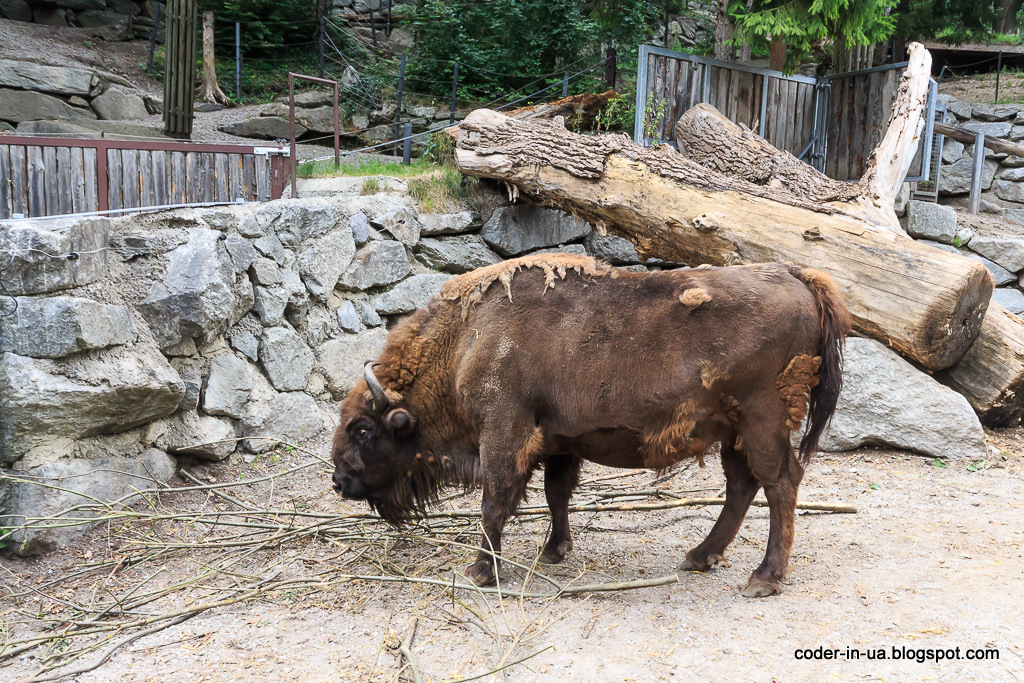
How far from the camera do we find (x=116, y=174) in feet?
22.6

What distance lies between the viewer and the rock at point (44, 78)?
1379 centimetres

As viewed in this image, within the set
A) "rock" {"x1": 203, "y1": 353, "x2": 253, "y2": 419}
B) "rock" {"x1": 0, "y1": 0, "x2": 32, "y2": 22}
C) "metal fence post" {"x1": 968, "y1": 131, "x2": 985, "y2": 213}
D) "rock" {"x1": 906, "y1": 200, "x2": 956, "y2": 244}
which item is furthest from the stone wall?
"metal fence post" {"x1": 968, "y1": 131, "x2": 985, "y2": 213}

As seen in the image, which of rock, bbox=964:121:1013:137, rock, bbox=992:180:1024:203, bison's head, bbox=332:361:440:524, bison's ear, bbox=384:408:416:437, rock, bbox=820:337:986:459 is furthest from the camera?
rock, bbox=964:121:1013:137

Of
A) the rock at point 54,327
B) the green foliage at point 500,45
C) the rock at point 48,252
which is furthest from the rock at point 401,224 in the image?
the green foliage at point 500,45

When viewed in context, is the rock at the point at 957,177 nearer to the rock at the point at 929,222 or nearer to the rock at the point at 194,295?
the rock at the point at 929,222


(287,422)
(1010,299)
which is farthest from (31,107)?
(1010,299)

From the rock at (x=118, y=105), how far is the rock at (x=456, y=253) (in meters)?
8.77

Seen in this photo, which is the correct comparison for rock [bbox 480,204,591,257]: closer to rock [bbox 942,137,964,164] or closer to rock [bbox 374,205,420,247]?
Answer: rock [bbox 374,205,420,247]

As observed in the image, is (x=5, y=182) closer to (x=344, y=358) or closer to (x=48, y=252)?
(x=48, y=252)

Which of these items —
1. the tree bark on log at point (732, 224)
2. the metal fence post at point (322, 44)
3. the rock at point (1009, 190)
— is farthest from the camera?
the metal fence post at point (322, 44)

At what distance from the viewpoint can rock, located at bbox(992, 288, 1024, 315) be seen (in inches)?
400

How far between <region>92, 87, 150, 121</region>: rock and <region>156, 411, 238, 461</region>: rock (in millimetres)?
9936

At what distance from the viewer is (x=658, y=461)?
446 centimetres

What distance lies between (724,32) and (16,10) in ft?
49.3
